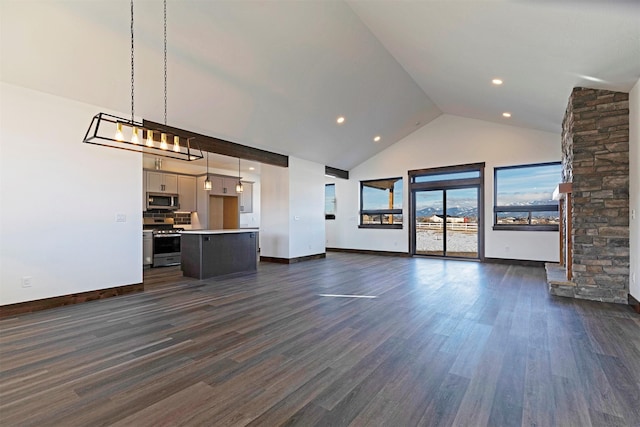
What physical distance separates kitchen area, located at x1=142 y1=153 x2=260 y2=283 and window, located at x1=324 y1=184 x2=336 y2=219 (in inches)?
100

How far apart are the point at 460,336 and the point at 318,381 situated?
160cm

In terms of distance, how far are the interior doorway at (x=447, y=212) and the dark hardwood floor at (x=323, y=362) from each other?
154 inches

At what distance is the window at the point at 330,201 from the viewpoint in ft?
34.9

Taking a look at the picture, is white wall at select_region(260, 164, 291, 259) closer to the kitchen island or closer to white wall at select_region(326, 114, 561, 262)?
the kitchen island

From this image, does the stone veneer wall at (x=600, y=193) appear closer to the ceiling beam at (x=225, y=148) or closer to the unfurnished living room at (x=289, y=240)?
the unfurnished living room at (x=289, y=240)

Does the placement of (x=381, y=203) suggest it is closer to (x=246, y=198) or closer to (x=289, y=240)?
(x=289, y=240)

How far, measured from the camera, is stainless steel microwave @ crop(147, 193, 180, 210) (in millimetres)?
7688

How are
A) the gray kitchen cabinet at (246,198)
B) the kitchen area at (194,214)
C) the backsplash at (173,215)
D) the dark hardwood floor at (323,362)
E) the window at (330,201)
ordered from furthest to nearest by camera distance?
1. the window at (330,201)
2. the gray kitchen cabinet at (246,198)
3. the backsplash at (173,215)
4. the kitchen area at (194,214)
5. the dark hardwood floor at (323,362)

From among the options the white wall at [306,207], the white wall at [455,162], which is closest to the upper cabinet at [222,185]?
the white wall at [306,207]

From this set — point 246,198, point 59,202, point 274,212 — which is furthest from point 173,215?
point 59,202

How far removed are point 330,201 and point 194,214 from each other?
4435 millimetres

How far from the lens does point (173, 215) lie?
28.0ft

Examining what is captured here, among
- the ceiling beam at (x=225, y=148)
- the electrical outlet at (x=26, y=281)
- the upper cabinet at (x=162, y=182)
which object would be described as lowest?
the electrical outlet at (x=26, y=281)

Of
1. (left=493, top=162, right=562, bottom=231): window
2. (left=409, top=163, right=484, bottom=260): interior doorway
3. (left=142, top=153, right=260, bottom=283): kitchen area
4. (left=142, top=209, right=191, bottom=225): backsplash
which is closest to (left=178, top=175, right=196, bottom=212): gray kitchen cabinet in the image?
(left=142, top=153, right=260, bottom=283): kitchen area
